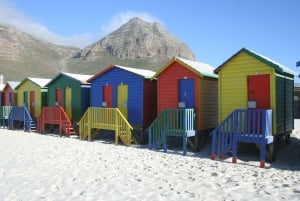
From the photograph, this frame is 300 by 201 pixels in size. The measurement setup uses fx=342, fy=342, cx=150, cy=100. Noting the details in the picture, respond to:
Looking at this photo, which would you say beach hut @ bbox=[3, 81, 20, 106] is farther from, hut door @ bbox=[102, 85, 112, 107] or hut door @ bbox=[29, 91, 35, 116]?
hut door @ bbox=[102, 85, 112, 107]

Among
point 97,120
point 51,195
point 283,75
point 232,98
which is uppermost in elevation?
point 283,75

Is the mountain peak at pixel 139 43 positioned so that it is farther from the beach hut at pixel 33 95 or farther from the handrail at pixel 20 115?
the handrail at pixel 20 115

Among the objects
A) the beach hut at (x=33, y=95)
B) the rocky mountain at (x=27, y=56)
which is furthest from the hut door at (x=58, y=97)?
the rocky mountain at (x=27, y=56)

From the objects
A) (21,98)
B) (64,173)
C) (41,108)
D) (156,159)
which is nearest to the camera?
(64,173)

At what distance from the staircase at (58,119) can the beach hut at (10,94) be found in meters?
5.32

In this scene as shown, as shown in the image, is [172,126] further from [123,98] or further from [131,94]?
[123,98]

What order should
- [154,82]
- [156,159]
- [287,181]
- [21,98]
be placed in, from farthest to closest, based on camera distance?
[21,98], [154,82], [156,159], [287,181]

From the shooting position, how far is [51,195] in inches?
281

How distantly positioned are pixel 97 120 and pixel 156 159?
20.2 ft

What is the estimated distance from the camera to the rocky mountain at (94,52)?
98.2 m

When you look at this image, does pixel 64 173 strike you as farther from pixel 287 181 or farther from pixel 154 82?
pixel 154 82

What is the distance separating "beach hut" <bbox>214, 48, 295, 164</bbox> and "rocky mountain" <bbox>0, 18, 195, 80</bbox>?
78543mm

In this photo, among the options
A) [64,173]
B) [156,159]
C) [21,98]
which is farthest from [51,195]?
[21,98]

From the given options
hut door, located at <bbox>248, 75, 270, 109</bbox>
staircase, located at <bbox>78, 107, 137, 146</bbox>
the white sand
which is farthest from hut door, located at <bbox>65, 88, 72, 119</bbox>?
hut door, located at <bbox>248, 75, 270, 109</bbox>
